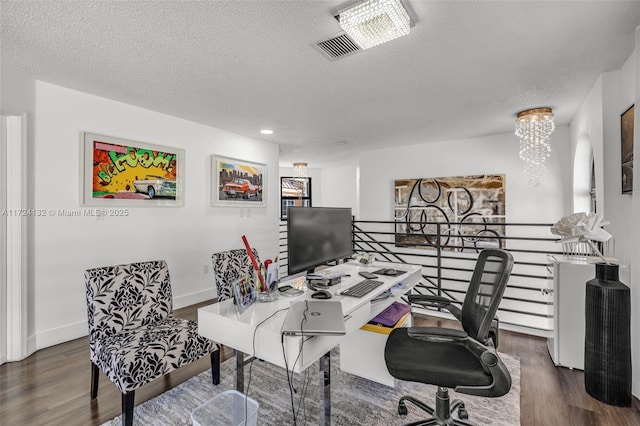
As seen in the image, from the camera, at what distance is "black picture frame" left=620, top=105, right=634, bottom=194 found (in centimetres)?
204

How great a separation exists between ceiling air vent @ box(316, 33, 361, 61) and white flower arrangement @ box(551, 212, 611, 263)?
6.20ft

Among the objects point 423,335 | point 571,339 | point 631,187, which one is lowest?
point 571,339

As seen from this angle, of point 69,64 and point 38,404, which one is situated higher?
point 69,64

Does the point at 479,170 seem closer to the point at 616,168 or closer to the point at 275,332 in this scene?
the point at 616,168

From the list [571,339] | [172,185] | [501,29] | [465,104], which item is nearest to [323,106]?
[465,104]

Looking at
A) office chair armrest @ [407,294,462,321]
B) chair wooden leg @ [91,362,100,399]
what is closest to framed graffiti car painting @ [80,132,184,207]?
chair wooden leg @ [91,362,100,399]

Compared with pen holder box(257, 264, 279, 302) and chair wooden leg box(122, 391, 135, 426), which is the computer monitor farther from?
chair wooden leg box(122, 391, 135, 426)

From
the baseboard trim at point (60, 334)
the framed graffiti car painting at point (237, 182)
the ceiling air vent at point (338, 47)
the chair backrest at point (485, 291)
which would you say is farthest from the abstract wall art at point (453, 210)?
the baseboard trim at point (60, 334)

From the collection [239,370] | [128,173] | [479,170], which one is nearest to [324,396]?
[239,370]

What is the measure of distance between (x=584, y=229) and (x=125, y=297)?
10.0 ft

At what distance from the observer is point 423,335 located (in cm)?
143

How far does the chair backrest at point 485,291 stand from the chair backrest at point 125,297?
6.63 feet

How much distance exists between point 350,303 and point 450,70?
77.7 inches

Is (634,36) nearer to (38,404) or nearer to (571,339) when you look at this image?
(571,339)
